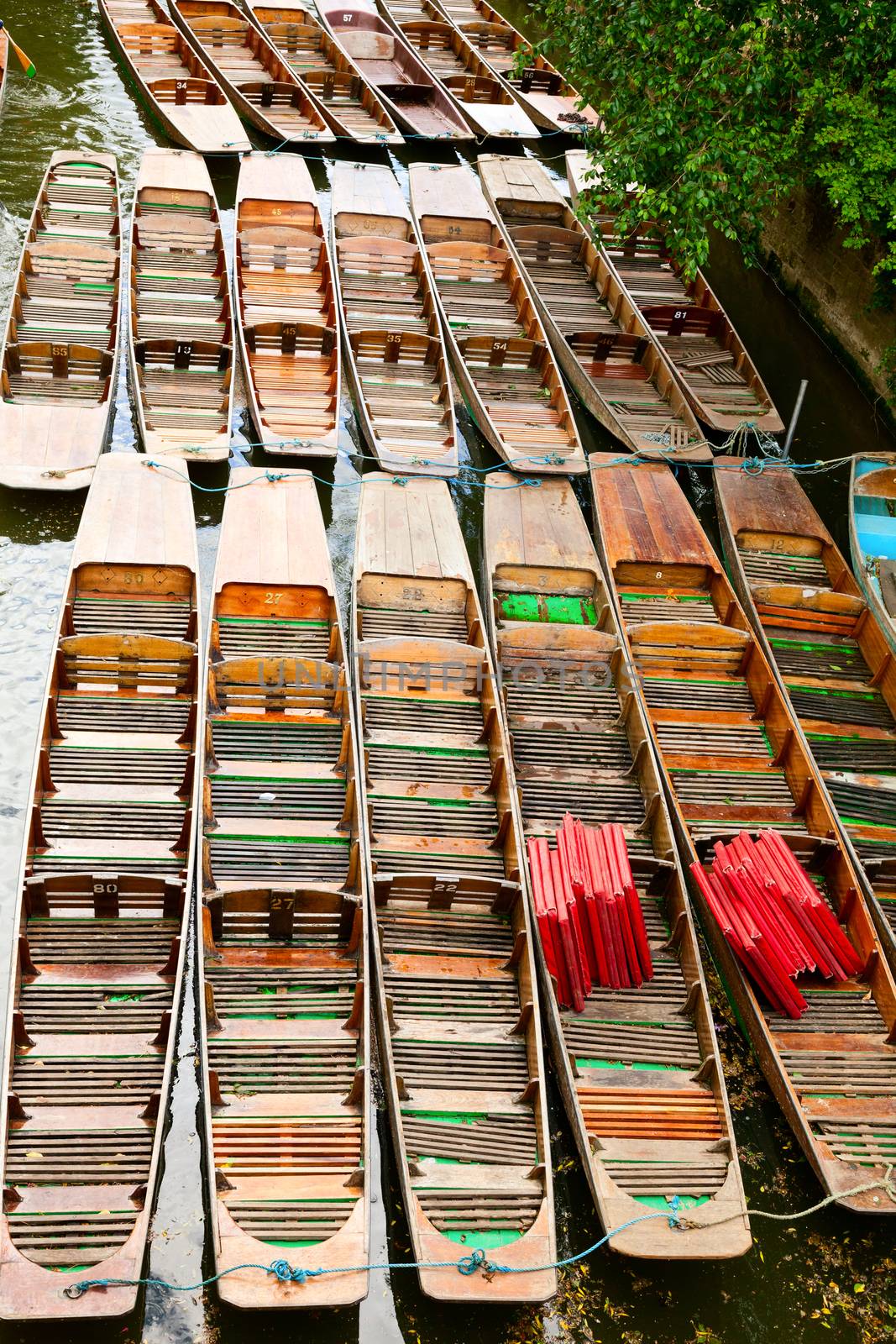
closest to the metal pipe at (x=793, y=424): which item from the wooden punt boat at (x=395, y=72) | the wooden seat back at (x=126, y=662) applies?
the wooden seat back at (x=126, y=662)

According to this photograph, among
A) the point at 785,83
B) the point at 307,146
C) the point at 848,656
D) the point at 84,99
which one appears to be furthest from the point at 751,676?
the point at 84,99

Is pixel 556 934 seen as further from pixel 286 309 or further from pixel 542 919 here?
pixel 286 309

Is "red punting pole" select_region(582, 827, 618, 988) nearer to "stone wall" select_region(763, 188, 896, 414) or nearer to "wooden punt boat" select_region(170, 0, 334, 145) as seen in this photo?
"stone wall" select_region(763, 188, 896, 414)

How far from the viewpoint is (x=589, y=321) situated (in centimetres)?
1817

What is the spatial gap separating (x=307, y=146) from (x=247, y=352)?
762 centimetres

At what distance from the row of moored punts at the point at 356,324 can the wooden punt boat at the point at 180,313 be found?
3cm

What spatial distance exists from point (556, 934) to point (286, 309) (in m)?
10.4

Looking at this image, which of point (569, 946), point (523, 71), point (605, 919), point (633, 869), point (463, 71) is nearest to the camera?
point (569, 946)

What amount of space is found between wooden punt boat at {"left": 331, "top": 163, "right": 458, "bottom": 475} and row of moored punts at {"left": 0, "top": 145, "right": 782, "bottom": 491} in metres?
0.03

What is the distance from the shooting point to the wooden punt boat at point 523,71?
2308cm

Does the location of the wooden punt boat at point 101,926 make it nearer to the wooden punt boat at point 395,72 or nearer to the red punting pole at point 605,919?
the red punting pole at point 605,919

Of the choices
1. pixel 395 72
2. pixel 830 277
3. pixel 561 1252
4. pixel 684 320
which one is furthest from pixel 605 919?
pixel 395 72

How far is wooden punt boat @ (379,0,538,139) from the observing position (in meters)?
22.8

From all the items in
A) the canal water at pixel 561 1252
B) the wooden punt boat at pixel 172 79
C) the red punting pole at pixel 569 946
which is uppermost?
the wooden punt boat at pixel 172 79
